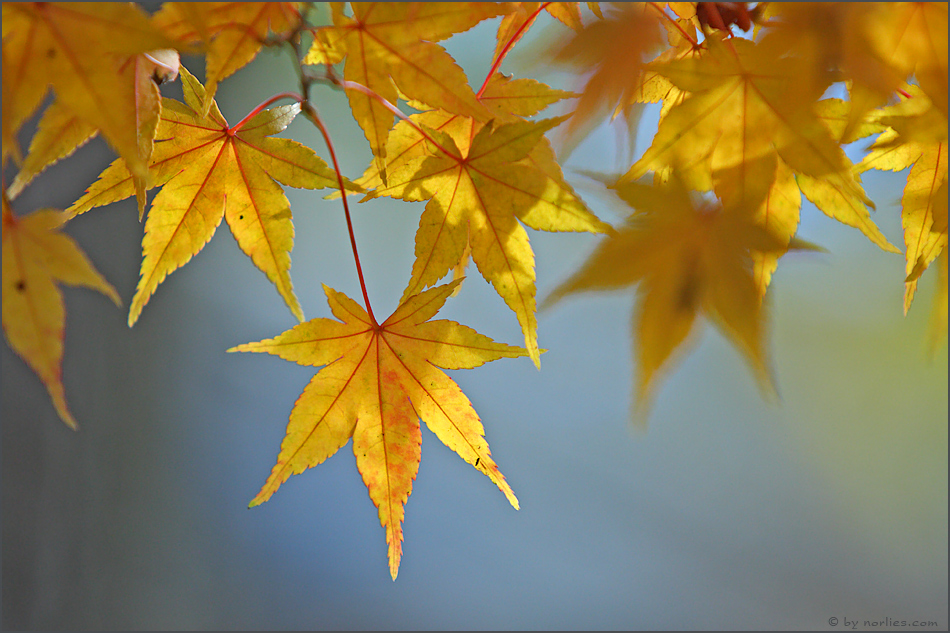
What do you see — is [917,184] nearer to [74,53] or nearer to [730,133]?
[730,133]

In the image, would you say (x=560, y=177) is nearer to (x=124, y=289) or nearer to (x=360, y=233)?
(x=360, y=233)

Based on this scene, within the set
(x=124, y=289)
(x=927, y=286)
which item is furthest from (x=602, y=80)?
(x=124, y=289)

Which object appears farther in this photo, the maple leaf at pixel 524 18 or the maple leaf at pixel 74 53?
the maple leaf at pixel 524 18

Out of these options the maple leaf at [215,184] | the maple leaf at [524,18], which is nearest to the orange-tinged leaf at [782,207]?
the maple leaf at [524,18]

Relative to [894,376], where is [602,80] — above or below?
above

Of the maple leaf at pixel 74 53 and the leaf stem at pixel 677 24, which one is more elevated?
the leaf stem at pixel 677 24

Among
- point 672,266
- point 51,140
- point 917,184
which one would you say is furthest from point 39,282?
point 917,184

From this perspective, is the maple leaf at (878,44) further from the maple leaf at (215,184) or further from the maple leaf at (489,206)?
the maple leaf at (215,184)
